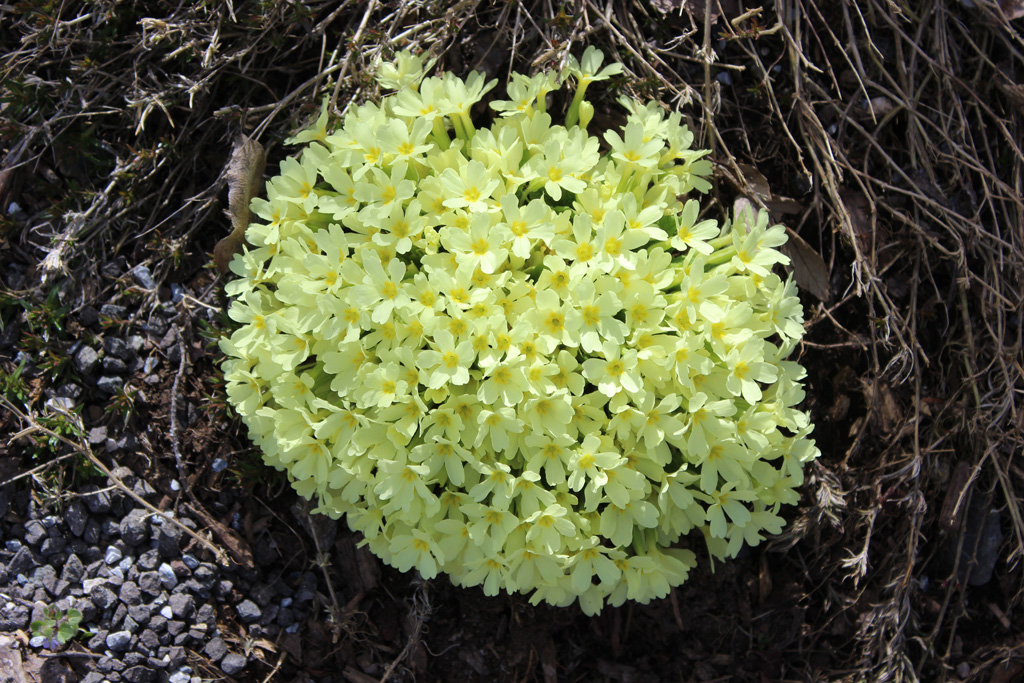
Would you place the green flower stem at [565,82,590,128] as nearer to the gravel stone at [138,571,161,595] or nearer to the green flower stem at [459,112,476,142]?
the green flower stem at [459,112,476,142]

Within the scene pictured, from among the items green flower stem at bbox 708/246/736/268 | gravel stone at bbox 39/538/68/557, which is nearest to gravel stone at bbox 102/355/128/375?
gravel stone at bbox 39/538/68/557

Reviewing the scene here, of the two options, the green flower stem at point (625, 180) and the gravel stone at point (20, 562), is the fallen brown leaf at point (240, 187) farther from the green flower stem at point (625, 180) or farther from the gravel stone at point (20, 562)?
the green flower stem at point (625, 180)

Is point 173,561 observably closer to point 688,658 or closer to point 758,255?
point 688,658

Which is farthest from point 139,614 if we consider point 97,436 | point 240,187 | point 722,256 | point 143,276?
point 722,256

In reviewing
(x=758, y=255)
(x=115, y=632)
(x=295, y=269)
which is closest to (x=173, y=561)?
(x=115, y=632)

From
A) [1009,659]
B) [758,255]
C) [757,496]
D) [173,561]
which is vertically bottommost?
[173,561]

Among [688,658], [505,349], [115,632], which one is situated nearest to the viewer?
[505,349]
